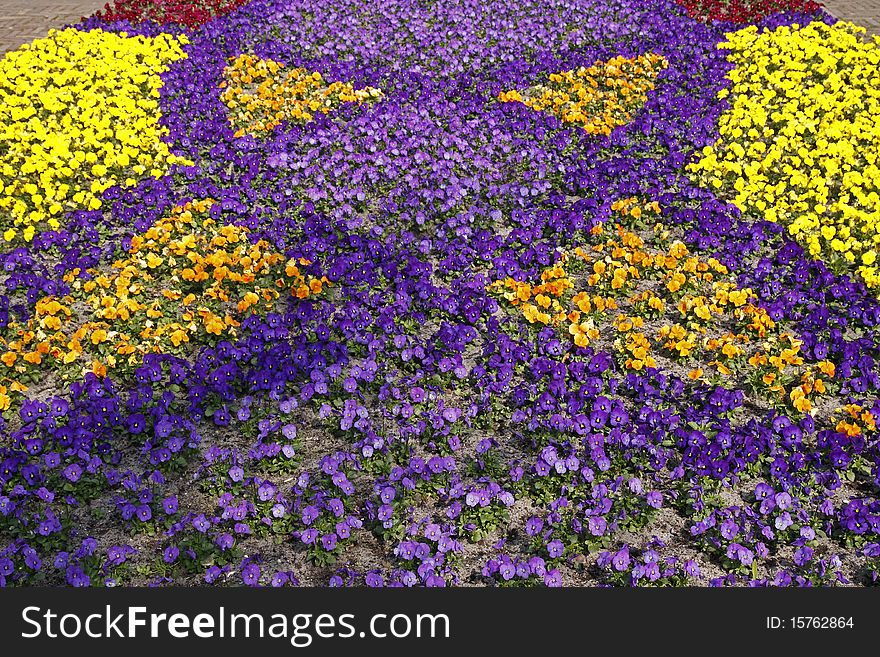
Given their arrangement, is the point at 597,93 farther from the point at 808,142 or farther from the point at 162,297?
the point at 162,297

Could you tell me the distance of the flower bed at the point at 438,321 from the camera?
4277 millimetres

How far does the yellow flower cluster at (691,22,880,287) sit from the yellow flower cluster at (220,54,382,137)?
12.4 ft

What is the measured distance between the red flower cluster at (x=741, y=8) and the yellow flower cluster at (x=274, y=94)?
515 cm

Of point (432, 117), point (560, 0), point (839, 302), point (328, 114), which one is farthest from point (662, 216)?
point (560, 0)

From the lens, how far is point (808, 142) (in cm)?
786

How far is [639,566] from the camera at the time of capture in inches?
159

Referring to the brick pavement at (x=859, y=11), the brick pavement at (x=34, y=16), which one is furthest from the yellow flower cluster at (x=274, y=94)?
the brick pavement at (x=859, y=11)

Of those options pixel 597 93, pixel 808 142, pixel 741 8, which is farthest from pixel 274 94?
pixel 741 8

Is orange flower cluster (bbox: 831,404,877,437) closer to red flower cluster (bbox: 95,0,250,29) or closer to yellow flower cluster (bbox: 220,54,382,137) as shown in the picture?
yellow flower cluster (bbox: 220,54,382,137)

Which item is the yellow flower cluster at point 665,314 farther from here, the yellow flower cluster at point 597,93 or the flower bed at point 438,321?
the yellow flower cluster at point 597,93

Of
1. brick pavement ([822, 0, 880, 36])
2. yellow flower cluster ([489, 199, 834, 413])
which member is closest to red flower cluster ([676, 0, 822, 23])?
brick pavement ([822, 0, 880, 36])

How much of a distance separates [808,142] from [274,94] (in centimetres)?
541

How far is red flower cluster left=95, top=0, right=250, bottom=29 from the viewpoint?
10.7m

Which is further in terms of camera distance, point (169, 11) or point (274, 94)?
point (169, 11)
